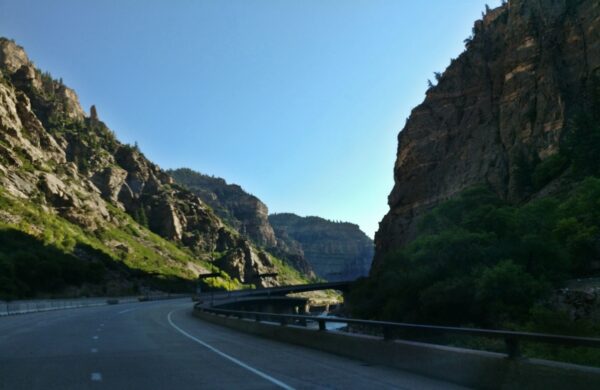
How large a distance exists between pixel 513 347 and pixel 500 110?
319 ft

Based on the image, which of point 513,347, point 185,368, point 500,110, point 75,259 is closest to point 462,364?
point 513,347

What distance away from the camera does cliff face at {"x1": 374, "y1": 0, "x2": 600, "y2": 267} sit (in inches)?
3420

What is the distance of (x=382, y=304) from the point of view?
61562 millimetres

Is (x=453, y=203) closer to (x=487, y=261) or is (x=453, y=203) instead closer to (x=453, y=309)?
(x=487, y=261)

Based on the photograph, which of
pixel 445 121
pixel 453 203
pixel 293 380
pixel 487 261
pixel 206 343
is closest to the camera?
pixel 293 380

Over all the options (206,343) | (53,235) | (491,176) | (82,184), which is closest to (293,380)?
(206,343)

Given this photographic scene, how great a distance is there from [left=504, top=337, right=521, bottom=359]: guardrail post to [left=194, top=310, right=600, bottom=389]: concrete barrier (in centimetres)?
9

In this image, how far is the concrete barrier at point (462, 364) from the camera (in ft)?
25.2

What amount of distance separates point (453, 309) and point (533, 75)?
63437 mm

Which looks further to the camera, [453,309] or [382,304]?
[382,304]

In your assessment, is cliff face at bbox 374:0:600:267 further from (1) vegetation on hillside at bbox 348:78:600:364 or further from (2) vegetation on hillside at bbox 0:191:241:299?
(2) vegetation on hillside at bbox 0:191:241:299

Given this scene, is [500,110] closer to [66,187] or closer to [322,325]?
[322,325]

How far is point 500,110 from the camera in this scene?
99500 millimetres

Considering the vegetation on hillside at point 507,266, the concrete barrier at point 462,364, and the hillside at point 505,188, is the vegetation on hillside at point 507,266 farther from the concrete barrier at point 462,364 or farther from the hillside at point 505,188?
the concrete barrier at point 462,364
